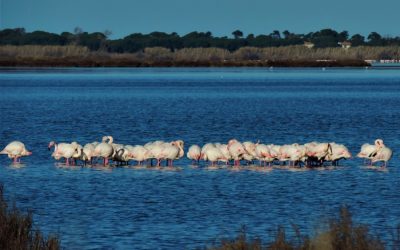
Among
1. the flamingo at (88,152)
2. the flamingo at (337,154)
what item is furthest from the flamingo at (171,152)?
the flamingo at (337,154)

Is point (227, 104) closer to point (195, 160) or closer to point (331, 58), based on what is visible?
point (195, 160)

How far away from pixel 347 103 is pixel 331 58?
107 meters

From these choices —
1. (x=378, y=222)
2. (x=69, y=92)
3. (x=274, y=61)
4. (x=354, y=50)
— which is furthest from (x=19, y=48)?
(x=378, y=222)

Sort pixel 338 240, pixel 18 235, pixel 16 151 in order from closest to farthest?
pixel 338 240 < pixel 18 235 < pixel 16 151

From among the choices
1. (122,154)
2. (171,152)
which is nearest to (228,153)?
(171,152)

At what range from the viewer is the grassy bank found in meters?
170

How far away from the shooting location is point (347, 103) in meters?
71.4

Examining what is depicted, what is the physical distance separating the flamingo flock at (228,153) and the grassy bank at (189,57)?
139880 mm

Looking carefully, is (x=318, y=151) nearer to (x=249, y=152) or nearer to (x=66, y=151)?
(x=249, y=152)

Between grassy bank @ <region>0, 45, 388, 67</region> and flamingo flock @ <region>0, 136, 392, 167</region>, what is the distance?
140m

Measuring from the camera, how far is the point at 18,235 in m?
14.7

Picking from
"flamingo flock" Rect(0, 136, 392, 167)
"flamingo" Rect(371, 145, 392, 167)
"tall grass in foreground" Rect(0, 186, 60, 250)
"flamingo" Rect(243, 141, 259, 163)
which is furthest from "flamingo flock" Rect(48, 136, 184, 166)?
"tall grass in foreground" Rect(0, 186, 60, 250)

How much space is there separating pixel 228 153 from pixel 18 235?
1391cm

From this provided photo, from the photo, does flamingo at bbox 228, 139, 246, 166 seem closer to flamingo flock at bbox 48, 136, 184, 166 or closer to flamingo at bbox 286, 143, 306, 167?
flamingo at bbox 286, 143, 306, 167
